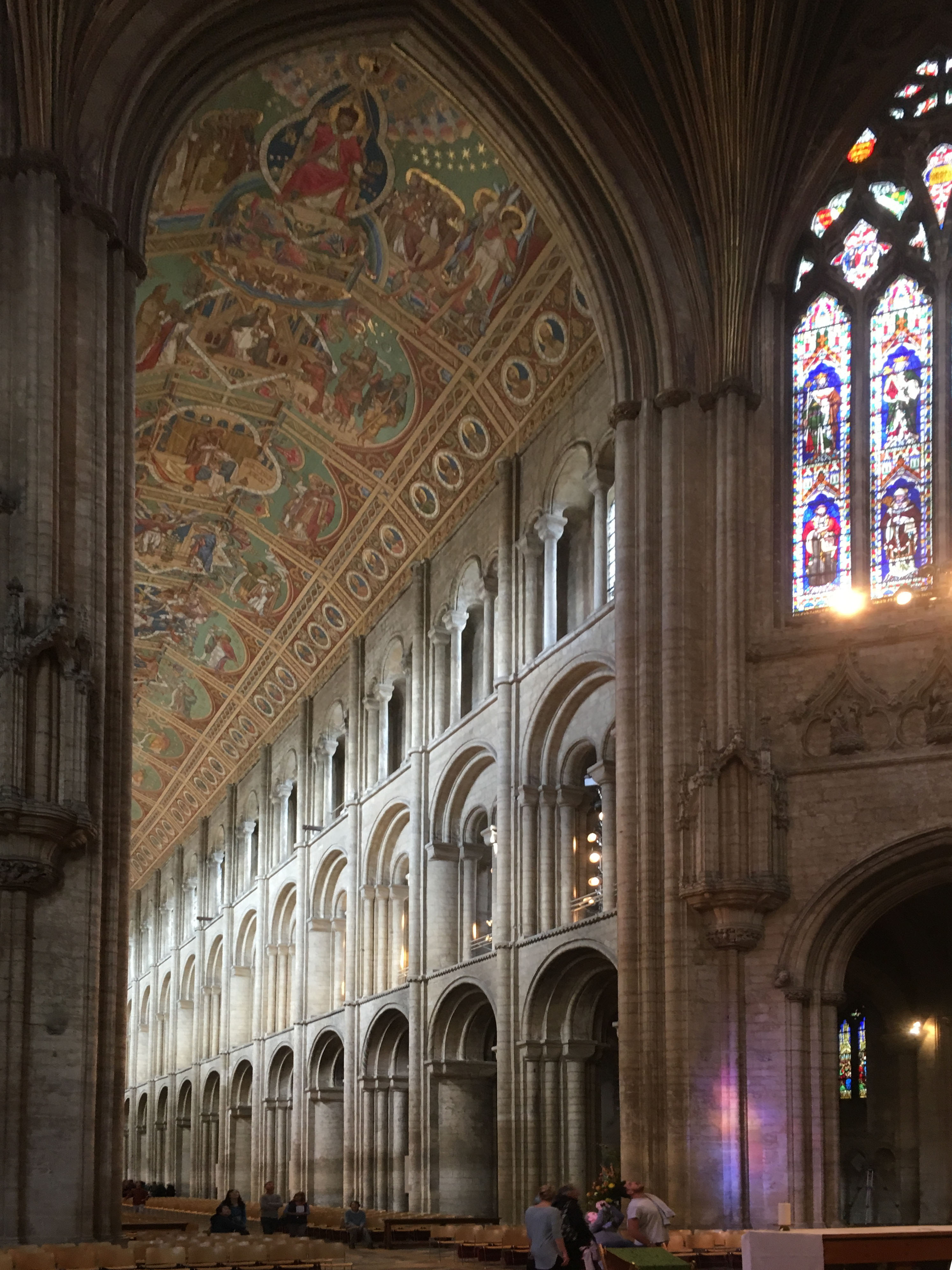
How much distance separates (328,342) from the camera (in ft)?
92.4

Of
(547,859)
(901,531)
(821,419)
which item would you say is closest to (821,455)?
(821,419)

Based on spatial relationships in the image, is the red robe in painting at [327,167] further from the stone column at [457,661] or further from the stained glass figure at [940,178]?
the stained glass figure at [940,178]

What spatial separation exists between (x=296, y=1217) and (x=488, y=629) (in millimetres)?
10725

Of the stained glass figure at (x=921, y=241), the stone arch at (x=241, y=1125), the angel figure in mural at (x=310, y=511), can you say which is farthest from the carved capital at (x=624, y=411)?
the stone arch at (x=241, y=1125)

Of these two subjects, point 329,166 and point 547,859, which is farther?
point 547,859

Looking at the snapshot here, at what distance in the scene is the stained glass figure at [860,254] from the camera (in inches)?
834

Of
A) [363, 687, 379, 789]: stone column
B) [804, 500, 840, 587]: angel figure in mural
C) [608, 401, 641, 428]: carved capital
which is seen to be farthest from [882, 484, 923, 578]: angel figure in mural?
[363, 687, 379, 789]: stone column

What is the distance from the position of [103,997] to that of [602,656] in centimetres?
978

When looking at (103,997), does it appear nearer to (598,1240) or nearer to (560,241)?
(598,1240)

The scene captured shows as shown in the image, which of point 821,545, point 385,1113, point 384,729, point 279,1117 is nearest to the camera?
point 821,545

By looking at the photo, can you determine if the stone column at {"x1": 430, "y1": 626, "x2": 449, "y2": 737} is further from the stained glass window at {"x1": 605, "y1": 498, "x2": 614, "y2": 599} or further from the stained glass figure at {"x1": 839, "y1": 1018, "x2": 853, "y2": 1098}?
the stained glass figure at {"x1": 839, "y1": 1018, "x2": 853, "y2": 1098}

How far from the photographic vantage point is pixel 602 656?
23828mm

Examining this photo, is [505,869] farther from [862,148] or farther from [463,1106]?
[862,148]

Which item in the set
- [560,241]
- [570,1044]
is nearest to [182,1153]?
[570,1044]
